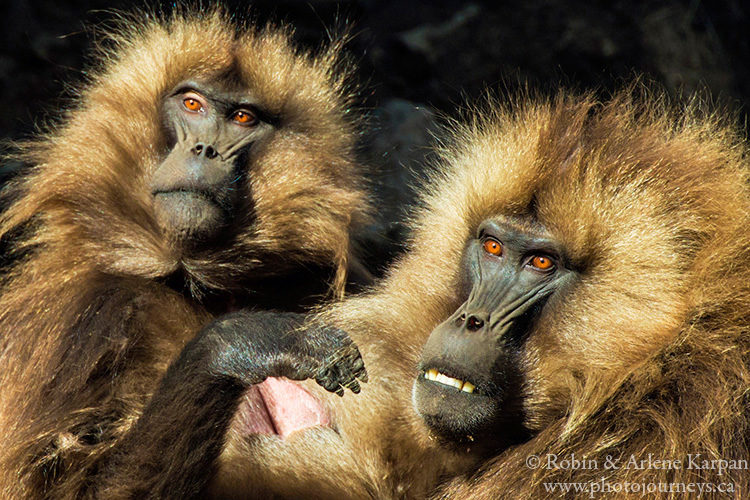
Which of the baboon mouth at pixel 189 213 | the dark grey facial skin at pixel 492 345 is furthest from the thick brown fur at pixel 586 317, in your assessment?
the baboon mouth at pixel 189 213

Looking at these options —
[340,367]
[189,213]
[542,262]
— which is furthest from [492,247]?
[189,213]

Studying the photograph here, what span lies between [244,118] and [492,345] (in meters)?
2.10

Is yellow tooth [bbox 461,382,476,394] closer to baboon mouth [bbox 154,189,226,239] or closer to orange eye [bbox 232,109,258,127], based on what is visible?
baboon mouth [bbox 154,189,226,239]

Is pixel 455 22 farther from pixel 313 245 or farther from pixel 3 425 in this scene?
pixel 3 425

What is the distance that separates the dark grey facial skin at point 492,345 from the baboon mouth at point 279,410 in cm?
94

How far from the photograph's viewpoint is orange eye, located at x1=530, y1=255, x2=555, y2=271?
352cm

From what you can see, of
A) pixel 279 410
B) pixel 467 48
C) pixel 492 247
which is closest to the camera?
pixel 492 247

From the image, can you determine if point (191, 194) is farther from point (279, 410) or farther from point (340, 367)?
point (340, 367)

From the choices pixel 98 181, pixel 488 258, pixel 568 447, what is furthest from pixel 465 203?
pixel 98 181

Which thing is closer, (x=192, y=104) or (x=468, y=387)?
(x=468, y=387)

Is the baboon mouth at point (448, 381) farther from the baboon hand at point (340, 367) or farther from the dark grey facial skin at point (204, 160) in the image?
the dark grey facial skin at point (204, 160)

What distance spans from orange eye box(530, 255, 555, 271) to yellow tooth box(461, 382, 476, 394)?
1.70ft

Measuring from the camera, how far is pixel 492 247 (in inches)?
144

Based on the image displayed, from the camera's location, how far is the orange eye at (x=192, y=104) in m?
4.82
